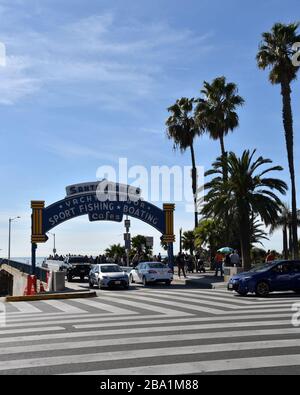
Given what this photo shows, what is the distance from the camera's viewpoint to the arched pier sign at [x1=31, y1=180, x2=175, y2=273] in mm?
38094

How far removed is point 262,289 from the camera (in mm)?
20312

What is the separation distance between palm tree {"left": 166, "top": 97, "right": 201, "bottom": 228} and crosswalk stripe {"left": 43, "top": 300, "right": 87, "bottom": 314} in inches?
1253

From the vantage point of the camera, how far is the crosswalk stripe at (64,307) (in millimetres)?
16505

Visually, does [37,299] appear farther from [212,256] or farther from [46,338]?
[212,256]

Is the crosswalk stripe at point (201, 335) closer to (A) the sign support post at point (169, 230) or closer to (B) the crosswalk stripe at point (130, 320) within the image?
(B) the crosswalk stripe at point (130, 320)

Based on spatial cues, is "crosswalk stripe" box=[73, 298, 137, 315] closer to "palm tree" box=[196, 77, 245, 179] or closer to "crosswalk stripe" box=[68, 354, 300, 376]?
"crosswalk stripe" box=[68, 354, 300, 376]

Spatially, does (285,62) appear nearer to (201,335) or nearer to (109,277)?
(109,277)

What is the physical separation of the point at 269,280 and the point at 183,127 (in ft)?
106

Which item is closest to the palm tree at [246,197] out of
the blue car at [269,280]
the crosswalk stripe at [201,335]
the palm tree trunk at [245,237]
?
the palm tree trunk at [245,237]

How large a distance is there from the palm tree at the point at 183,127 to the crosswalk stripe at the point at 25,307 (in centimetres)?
3252

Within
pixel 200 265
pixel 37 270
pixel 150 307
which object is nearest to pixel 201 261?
pixel 200 265
